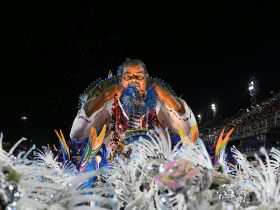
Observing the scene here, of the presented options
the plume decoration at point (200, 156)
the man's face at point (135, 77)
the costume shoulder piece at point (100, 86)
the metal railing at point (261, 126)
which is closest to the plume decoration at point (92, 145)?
the costume shoulder piece at point (100, 86)

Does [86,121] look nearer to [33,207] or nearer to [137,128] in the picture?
[137,128]

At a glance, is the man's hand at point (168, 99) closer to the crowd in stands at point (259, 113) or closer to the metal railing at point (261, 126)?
the crowd in stands at point (259, 113)

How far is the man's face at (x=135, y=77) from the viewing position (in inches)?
289

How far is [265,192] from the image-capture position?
2496 mm

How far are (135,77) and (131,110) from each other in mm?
565

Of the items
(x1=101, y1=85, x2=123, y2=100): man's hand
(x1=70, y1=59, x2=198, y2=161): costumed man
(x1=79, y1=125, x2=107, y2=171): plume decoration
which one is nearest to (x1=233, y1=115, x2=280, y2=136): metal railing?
(x1=70, y1=59, x2=198, y2=161): costumed man

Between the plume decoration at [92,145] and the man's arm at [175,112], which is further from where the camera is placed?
the man's arm at [175,112]

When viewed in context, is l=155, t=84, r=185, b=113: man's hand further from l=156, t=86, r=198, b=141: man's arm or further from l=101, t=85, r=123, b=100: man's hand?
l=101, t=85, r=123, b=100: man's hand

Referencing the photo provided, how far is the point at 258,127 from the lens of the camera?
16.2 m

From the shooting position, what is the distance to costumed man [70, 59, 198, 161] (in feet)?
23.7

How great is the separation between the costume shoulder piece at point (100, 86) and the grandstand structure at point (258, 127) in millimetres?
5187

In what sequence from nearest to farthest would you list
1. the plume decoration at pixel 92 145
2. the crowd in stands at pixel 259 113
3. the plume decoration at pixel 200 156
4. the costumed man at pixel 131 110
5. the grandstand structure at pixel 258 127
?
the plume decoration at pixel 200 156
the plume decoration at pixel 92 145
the costumed man at pixel 131 110
the crowd in stands at pixel 259 113
the grandstand structure at pixel 258 127

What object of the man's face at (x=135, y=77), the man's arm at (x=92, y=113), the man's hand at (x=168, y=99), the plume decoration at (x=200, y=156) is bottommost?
the plume decoration at (x=200, y=156)

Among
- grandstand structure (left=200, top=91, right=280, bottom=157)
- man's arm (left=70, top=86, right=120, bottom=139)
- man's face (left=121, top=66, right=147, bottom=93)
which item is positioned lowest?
man's arm (left=70, top=86, right=120, bottom=139)
